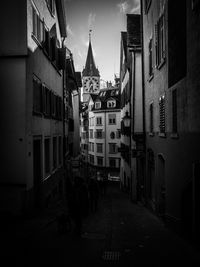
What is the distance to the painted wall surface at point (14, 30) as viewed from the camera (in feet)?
39.4

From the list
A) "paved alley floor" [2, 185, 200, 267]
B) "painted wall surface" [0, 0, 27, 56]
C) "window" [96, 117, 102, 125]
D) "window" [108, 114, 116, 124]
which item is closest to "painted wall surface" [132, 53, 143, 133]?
"painted wall surface" [0, 0, 27, 56]

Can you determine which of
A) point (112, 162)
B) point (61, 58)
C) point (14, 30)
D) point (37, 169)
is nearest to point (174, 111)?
point (14, 30)

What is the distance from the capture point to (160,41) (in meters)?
14.6

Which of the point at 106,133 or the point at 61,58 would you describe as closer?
the point at 61,58

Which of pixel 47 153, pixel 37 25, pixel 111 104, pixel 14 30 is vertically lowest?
pixel 47 153

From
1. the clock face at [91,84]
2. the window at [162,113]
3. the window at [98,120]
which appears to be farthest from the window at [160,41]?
the clock face at [91,84]

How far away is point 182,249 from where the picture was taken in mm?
7953

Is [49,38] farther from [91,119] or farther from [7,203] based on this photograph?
[91,119]

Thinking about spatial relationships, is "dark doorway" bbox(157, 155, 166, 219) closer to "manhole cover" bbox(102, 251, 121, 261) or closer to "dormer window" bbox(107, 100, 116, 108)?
"manhole cover" bbox(102, 251, 121, 261)

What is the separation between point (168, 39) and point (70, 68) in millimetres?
16935

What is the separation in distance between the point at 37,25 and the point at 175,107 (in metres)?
7.31

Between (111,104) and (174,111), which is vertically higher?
(111,104)

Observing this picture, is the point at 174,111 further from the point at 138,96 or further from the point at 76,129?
the point at 76,129

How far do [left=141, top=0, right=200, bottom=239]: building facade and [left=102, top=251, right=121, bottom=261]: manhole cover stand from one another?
254 cm
